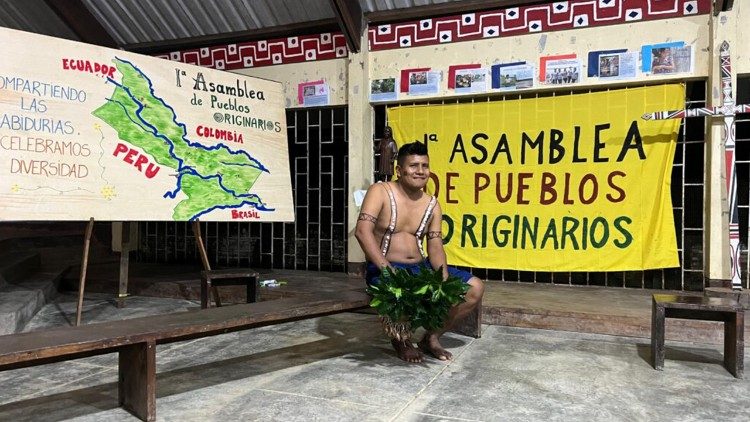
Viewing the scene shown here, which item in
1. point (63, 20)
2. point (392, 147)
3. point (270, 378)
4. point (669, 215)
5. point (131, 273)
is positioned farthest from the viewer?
point (63, 20)

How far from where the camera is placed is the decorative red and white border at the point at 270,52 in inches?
259

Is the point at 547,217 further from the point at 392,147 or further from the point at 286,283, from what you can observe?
the point at 286,283

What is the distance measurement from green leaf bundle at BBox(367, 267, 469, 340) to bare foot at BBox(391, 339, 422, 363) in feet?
1.13

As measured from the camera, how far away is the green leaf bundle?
289 centimetres

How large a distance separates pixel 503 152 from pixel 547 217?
84 cm

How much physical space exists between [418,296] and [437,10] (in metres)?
4.13

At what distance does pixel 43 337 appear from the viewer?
86.3 inches

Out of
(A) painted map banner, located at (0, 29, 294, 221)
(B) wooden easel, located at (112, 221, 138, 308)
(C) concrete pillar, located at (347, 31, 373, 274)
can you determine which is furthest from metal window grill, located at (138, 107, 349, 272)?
(B) wooden easel, located at (112, 221, 138, 308)

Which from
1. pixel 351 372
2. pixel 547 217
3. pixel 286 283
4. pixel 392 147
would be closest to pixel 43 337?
pixel 351 372

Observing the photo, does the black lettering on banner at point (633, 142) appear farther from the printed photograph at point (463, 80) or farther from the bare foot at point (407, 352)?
the bare foot at point (407, 352)

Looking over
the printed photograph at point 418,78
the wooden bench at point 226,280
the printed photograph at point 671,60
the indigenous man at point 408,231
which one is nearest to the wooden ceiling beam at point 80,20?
the printed photograph at point 418,78

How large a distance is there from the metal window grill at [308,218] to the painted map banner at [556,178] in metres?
1.08

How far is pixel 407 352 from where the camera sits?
128 inches

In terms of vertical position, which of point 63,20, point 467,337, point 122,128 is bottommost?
point 467,337
